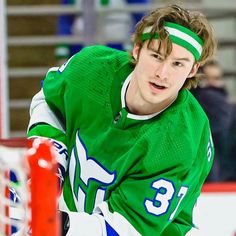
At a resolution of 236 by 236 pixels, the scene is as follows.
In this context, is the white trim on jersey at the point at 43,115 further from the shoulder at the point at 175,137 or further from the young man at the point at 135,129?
the shoulder at the point at 175,137

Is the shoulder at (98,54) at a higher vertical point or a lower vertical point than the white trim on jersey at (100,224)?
higher

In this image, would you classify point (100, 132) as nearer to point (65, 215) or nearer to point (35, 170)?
point (65, 215)

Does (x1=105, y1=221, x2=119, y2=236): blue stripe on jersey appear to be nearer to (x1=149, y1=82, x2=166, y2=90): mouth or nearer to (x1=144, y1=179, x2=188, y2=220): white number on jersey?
(x1=144, y1=179, x2=188, y2=220): white number on jersey

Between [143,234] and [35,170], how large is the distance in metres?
0.75

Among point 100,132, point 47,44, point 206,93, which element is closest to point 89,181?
point 100,132

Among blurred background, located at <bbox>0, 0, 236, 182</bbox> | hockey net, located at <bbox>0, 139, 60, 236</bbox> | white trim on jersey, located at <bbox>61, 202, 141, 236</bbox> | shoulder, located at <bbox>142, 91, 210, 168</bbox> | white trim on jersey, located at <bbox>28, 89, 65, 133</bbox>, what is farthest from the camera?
blurred background, located at <bbox>0, 0, 236, 182</bbox>

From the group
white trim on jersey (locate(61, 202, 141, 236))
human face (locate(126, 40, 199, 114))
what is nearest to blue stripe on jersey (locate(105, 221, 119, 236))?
white trim on jersey (locate(61, 202, 141, 236))

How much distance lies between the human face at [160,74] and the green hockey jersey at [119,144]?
52 mm

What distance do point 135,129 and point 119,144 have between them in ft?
0.19

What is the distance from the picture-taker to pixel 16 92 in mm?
5371

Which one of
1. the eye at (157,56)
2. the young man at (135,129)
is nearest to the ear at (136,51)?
the young man at (135,129)

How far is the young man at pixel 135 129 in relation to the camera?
2047mm

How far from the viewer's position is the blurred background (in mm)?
4785

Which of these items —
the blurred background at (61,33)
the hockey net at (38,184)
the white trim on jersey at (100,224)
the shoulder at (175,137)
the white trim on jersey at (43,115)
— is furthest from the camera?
the blurred background at (61,33)
